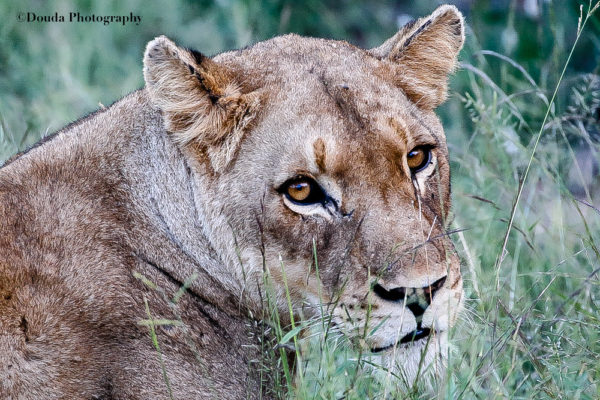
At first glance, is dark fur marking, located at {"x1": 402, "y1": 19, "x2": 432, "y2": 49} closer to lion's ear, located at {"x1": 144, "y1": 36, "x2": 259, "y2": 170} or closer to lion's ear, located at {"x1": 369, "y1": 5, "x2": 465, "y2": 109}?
lion's ear, located at {"x1": 369, "y1": 5, "x2": 465, "y2": 109}

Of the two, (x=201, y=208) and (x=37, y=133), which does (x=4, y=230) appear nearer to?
(x=201, y=208)

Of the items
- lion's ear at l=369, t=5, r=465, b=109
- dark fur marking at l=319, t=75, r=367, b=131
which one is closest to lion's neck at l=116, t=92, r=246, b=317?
dark fur marking at l=319, t=75, r=367, b=131

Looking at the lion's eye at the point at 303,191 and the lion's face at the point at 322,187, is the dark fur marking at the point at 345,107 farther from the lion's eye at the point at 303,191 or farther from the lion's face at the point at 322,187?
the lion's eye at the point at 303,191

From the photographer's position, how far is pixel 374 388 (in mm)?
4484

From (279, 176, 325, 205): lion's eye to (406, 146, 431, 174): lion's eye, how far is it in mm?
468

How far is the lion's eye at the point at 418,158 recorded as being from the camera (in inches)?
171

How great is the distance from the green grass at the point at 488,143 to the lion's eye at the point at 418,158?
0.49 meters

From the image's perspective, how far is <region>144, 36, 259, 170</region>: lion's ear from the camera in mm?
4188

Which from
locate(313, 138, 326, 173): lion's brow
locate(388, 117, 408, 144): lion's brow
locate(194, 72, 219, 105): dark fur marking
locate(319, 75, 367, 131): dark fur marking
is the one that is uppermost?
locate(194, 72, 219, 105): dark fur marking

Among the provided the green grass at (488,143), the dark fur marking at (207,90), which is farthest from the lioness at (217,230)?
the green grass at (488,143)

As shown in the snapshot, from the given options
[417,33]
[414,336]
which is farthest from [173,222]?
[417,33]

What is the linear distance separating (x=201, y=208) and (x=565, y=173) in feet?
10.1

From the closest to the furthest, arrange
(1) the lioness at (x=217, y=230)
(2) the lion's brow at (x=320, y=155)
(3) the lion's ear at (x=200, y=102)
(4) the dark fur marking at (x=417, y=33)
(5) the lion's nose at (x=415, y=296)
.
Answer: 1. (5) the lion's nose at (x=415, y=296)
2. (1) the lioness at (x=217, y=230)
3. (2) the lion's brow at (x=320, y=155)
4. (3) the lion's ear at (x=200, y=102)
5. (4) the dark fur marking at (x=417, y=33)

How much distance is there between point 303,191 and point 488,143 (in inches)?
110
